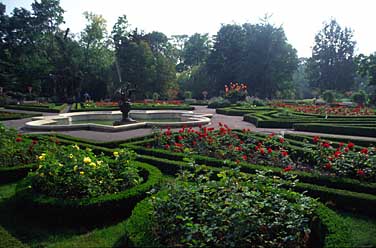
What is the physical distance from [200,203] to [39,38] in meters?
47.1

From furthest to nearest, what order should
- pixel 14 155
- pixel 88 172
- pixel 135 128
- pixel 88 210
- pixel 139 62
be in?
pixel 139 62
pixel 135 128
pixel 14 155
pixel 88 172
pixel 88 210

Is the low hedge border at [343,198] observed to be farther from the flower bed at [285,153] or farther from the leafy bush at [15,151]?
the leafy bush at [15,151]

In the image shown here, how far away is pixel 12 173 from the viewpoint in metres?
6.35

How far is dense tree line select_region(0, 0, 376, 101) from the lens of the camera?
38344 millimetres

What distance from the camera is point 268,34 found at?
140ft

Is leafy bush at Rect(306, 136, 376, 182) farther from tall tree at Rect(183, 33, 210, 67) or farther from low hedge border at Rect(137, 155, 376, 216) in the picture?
tall tree at Rect(183, 33, 210, 67)

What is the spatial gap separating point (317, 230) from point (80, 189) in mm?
3411

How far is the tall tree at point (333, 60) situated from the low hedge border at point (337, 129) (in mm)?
43178

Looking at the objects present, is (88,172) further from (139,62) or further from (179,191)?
(139,62)

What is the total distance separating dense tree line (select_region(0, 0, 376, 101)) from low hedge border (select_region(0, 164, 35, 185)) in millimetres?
28780

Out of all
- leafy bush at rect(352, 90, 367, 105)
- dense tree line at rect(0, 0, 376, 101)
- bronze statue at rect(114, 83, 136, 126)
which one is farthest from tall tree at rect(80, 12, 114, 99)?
leafy bush at rect(352, 90, 367, 105)

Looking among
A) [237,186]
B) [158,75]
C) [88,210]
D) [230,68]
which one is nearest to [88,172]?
[88,210]

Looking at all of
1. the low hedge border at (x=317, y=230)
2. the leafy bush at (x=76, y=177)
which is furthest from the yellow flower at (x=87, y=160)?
the low hedge border at (x=317, y=230)

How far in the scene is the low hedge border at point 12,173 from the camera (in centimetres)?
625
